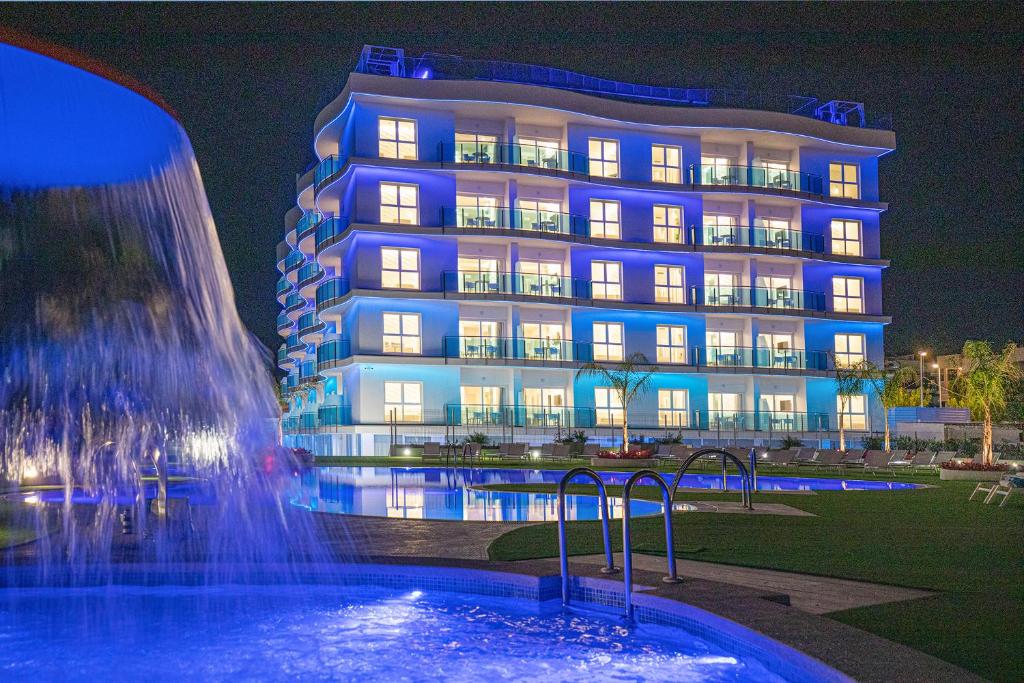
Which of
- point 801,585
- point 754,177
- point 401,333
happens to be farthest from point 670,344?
point 801,585

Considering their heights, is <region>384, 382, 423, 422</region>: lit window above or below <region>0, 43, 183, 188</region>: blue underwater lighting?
below

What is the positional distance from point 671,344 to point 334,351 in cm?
1691

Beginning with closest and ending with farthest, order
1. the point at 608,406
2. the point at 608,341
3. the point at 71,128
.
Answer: the point at 71,128 → the point at 608,406 → the point at 608,341

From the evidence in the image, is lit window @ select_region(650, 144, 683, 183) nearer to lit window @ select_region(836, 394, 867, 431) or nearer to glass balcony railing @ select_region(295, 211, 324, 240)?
lit window @ select_region(836, 394, 867, 431)

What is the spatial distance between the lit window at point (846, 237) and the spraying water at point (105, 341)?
105 feet

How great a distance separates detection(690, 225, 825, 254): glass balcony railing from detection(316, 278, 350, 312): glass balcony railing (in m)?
17.7

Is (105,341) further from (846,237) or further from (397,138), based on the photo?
(846,237)

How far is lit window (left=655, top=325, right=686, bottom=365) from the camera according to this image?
48419 mm

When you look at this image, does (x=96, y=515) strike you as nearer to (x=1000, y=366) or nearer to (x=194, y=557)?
(x=194, y=557)

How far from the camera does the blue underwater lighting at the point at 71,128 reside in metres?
5.95

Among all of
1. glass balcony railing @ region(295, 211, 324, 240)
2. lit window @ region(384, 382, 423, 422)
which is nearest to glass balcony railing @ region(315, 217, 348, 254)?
glass balcony railing @ region(295, 211, 324, 240)

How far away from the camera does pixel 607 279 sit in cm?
4722

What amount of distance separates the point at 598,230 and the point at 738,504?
3206cm

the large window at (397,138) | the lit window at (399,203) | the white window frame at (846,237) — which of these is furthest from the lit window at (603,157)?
the white window frame at (846,237)
